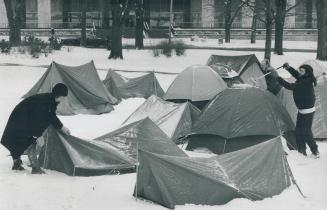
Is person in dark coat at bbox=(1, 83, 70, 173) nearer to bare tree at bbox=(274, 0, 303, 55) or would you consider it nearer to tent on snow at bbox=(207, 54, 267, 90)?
tent on snow at bbox=(207, 54, 267, 90)

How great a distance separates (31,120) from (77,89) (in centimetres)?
671

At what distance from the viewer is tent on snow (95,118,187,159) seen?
32.7 feet

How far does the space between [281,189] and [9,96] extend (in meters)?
12.4

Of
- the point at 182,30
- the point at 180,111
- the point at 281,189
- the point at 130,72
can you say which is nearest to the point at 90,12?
the point at 182,30

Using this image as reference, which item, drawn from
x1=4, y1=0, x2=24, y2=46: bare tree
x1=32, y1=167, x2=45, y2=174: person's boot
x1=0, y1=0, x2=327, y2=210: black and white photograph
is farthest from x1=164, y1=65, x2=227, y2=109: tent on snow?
x1=4, y1=0, x2=24, y2=46: bare tree

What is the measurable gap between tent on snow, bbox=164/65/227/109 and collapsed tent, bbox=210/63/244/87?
1.65m

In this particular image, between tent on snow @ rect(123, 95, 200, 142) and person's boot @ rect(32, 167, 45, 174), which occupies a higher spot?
tent on snow @ rect(123, 95, 200, 142)

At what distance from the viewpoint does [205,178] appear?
796 centimetres

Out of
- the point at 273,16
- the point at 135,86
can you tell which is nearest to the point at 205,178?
the point at 135,86

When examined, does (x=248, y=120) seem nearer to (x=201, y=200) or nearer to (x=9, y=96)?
(x=201, y=200)

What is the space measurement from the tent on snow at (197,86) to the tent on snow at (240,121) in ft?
10.5

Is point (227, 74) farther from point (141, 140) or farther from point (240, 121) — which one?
point (141, 140)

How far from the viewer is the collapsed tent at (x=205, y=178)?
7918mm

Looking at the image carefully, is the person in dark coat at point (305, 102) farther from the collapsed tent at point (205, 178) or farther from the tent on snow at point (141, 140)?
the collapsed tent at point (205, 178)
